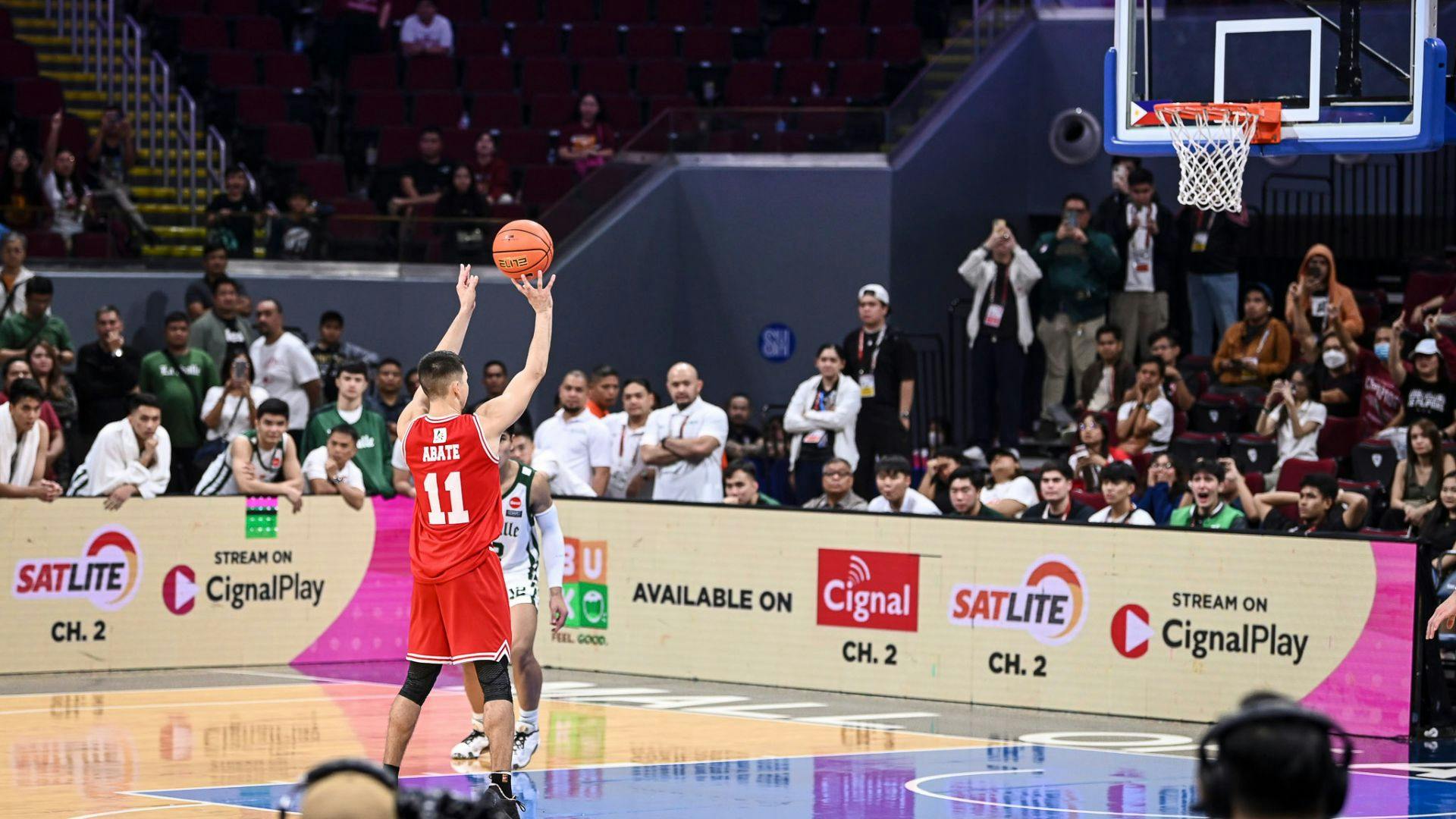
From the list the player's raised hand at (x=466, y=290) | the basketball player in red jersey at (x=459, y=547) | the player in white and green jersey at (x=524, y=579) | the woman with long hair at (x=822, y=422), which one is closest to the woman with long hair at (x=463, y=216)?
the woman with long hair at (x=822, y=422)

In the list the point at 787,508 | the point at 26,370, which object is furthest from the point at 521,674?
the point at 26,370

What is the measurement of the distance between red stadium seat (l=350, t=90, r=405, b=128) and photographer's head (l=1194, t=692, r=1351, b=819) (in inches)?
804

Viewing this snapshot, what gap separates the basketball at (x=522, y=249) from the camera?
1054 centimetres

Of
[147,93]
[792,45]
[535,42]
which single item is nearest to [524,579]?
[147,93]

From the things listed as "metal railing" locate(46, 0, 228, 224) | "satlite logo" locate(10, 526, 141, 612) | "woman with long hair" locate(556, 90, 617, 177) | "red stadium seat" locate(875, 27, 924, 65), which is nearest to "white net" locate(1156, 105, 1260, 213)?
"satlite logo" locate(10, 526, 141, 612)

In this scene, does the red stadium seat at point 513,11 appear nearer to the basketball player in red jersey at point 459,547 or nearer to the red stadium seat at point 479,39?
the red stadium seat at point 479,39

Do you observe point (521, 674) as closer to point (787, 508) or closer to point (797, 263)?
point (787, 508)

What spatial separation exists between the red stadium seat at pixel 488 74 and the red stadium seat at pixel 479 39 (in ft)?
1.36

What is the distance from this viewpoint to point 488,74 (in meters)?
23.7

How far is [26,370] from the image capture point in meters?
15.9

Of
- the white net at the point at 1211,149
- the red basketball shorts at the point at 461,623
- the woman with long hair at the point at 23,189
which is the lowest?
the red basketball shorts at the point at 461,623

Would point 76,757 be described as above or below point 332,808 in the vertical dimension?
below

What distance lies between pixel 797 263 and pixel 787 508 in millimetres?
7077

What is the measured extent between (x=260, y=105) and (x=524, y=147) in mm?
3088
